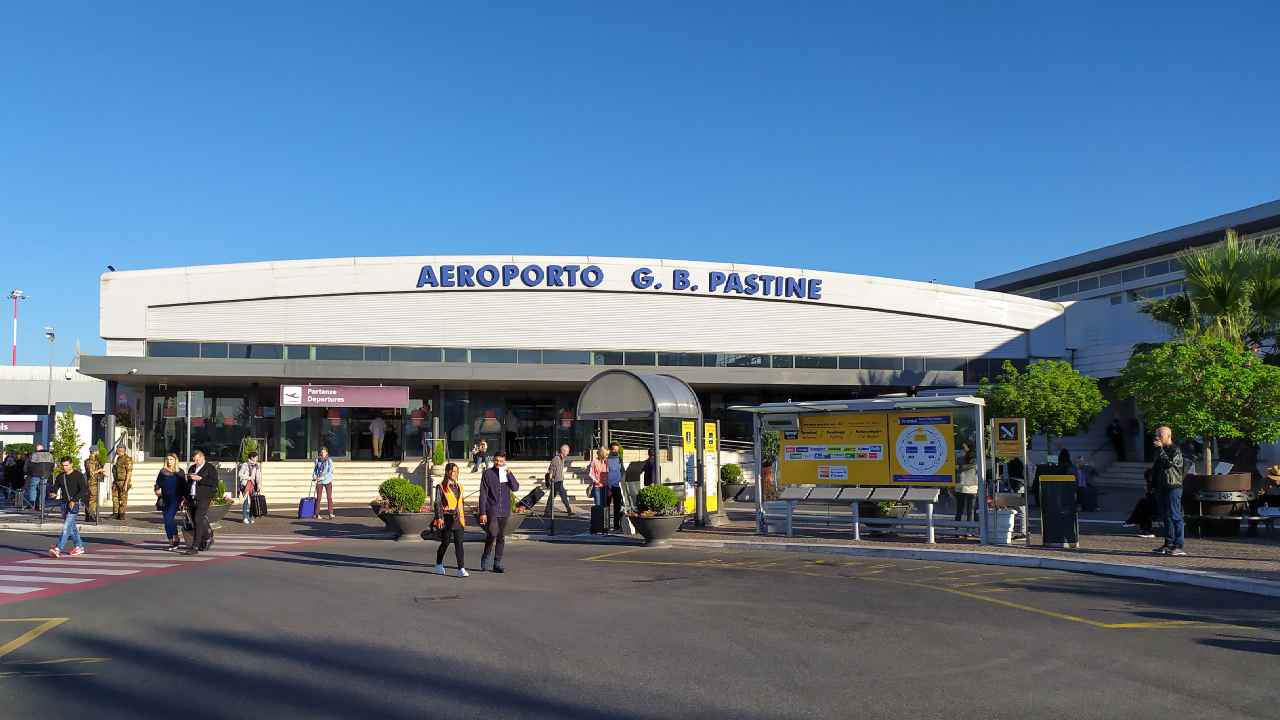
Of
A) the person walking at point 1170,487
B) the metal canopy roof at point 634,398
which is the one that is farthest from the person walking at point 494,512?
the person walking at point 1170,487

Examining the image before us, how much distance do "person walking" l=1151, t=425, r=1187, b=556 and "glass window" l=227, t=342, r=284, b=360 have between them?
2798cm

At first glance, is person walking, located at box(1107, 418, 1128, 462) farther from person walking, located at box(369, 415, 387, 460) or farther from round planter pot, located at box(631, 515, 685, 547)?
person walking, located at box(369, 415, 387, 460)

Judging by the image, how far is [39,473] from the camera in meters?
26.5

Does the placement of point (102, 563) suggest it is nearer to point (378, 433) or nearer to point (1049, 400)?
point (378, 433)

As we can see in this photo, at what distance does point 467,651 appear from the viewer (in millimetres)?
8508

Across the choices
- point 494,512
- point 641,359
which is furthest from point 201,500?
point 641,359

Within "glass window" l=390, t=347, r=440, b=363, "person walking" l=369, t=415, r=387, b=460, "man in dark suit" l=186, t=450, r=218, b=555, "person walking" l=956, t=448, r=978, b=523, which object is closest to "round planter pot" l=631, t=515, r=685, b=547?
"person walking" l=956, t=448, r=978, b=523

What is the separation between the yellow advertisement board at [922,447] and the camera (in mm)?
17922

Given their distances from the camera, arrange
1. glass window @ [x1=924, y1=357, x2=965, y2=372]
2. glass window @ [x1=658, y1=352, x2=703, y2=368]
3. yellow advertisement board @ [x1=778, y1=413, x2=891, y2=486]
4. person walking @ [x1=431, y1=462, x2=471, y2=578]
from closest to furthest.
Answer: person walking @ [x1=431, y1=462, x2=471, y2=578], yellow advertisement board @ [x1=778, y1=413, x2=891, y2=486], glass window @ [x1=658, y1=352, x2=703, y2=368], glass window @ [x1=924, y1=357, x2=965, y2=372]

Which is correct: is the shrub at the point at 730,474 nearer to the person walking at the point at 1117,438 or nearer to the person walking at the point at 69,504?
the person walking at the point at 1117,438

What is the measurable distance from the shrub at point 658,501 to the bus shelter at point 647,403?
2.08 meters

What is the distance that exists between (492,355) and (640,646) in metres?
27.7

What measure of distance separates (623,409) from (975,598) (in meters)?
11.2

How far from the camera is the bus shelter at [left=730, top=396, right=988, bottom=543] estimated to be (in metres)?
17.8
